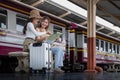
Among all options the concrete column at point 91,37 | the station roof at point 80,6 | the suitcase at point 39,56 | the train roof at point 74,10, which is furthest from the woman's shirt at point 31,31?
the concrete column at point 91,37

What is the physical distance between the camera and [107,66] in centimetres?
1944

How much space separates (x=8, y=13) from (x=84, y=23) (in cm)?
995

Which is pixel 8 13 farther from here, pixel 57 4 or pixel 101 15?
pixel 101 15

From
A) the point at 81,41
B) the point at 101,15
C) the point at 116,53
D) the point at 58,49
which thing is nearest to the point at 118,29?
the point at 116,53

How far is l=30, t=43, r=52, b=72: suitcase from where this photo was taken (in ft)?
22.0

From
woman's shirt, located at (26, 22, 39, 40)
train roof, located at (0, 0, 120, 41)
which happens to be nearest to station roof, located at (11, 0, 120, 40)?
Result: train roof, located at (0, 0, 120, 41)

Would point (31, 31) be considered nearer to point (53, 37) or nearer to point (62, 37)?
point (53, 37)

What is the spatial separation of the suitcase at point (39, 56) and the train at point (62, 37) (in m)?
3.14

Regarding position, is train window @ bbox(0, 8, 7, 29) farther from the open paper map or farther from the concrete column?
the concrete column

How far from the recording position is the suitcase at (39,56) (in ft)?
22.0

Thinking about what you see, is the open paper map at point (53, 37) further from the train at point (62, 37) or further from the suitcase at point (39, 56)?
the train at point (62, 37)

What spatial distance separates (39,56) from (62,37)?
7.46m

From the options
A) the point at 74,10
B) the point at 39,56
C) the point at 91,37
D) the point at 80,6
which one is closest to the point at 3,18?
the point at 39,56

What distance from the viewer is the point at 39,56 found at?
6.72 m
